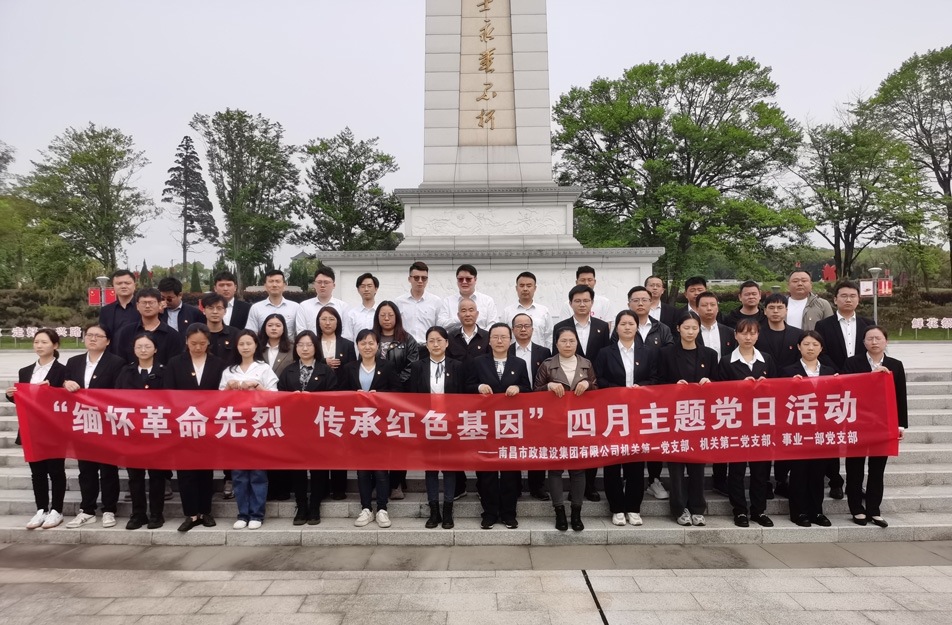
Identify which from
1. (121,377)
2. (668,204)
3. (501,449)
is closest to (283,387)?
(121,377)

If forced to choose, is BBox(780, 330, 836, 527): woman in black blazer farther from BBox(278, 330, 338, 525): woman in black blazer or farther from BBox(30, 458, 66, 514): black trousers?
BBox(30, 458, 66, 514): black trousers

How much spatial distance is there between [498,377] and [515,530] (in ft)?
3.77

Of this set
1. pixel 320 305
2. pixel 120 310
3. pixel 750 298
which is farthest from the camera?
pixel 320 305

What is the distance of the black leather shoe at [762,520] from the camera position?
397cm

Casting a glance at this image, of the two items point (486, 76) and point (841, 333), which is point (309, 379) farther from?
point (486, 76)

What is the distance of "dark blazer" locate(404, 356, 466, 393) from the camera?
4082 millimetres

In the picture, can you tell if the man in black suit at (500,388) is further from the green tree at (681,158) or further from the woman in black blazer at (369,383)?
the green tree at (681,158)

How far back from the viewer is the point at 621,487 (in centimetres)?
411

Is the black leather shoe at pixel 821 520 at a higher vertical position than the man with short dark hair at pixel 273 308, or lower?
lower

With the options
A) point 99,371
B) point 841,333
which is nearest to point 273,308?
point 99,371

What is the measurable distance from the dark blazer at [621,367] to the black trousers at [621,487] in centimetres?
64

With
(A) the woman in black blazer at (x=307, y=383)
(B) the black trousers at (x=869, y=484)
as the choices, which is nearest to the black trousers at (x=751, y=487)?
(B) the black trousers at (x=869, y=484)

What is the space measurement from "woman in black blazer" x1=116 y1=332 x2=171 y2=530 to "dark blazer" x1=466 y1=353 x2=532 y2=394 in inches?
99.8

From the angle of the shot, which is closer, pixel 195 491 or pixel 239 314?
pixel 195 491
